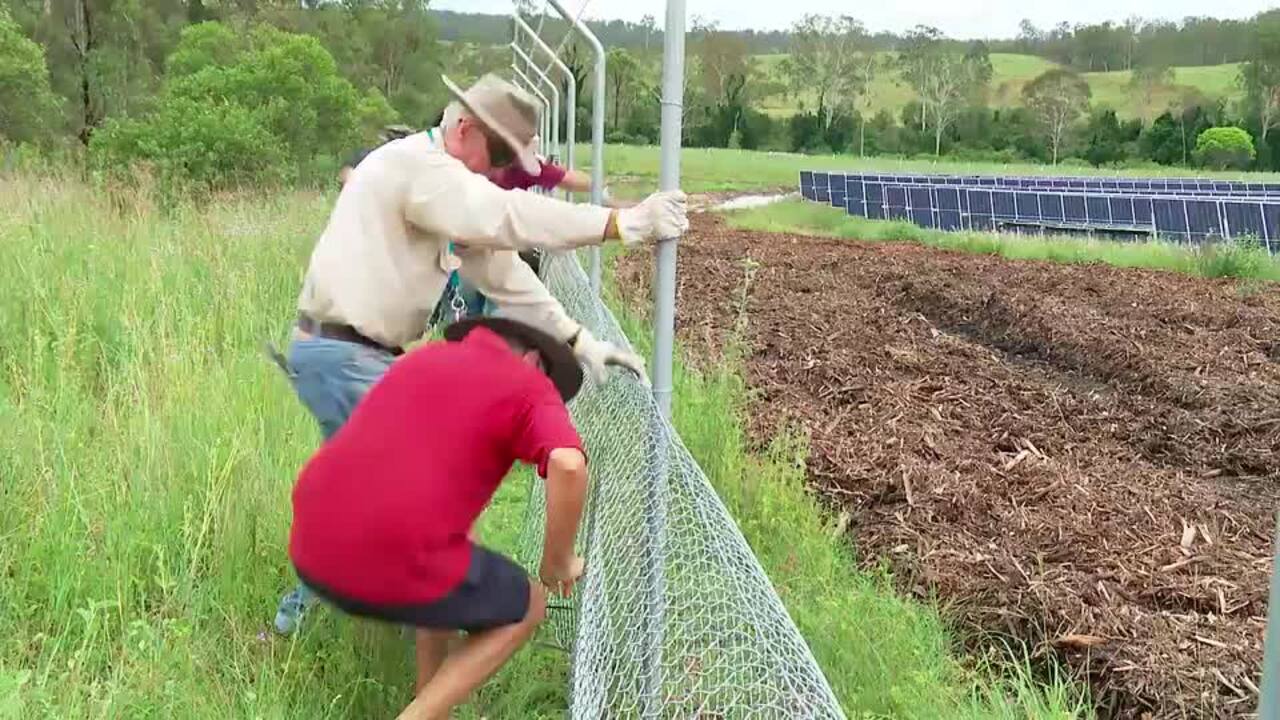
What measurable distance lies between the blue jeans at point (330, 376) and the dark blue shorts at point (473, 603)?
753 mm

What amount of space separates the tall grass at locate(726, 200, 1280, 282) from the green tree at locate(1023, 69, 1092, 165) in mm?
61453

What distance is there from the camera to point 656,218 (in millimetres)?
2867

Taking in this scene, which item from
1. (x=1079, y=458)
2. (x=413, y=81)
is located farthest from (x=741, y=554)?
(x=413, y=81)

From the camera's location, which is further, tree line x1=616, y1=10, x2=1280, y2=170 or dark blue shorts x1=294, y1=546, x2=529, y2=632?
tree line x1=616, y1=10, x2=1280, y2=170

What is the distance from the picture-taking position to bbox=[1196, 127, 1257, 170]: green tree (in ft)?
237

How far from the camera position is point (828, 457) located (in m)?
6.48

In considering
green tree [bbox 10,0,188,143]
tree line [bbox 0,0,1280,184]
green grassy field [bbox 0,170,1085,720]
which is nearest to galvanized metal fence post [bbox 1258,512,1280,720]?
green grassy field [bbox 0,170,1085,720]

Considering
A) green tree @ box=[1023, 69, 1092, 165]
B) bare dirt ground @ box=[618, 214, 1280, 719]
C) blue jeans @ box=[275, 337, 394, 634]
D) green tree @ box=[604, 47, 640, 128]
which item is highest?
green tree @ box=[1023, 69, 1092, 165]

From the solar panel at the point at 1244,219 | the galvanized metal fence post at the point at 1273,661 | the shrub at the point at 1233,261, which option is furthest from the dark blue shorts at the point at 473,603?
the solar panel at the point at 1244,219

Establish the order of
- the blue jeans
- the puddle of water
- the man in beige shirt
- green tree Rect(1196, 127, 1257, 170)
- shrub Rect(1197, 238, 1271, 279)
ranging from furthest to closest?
green tree Rect(1196, 127, 1257, 170), the puddle of water, shrub Rect(1197, 238, 1271, 279), the blue jeans, the man in beige shirt

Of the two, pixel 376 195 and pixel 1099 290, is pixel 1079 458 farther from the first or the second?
pixel 1099 290

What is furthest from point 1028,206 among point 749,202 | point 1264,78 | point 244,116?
point 1264,78

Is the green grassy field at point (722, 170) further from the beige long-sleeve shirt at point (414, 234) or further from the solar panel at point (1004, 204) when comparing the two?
the beige long-sleeve shirt at point (414, 234)

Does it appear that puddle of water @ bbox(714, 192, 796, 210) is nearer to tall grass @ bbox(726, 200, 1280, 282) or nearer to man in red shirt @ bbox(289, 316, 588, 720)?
tall grass @ bbox(726, 200, 1280, 282)
